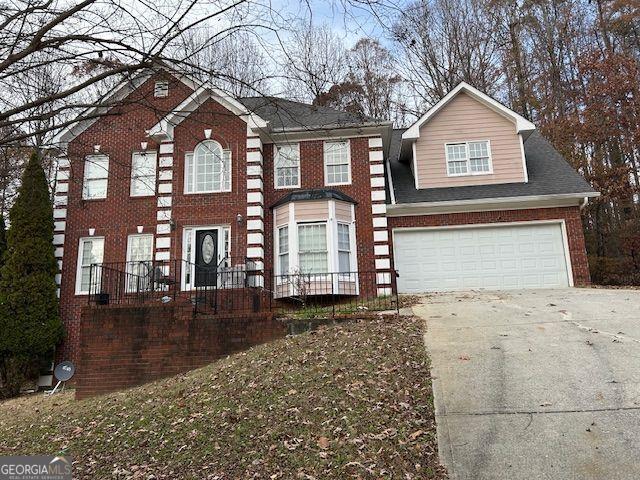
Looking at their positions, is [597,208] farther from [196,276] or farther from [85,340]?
[85,340]

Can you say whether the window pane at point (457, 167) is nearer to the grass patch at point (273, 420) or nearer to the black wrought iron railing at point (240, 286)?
the black wrought iron railing at point (240, 286)


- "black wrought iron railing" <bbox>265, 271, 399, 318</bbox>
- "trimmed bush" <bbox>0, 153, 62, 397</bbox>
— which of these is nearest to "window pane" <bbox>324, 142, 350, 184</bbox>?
"black wrought iron railing" <bbox>265, 271, 399, 318</bbox>

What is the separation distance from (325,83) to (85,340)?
26.9 feet

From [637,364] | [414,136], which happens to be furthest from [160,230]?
[637,364]

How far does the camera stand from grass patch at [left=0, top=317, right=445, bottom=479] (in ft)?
17.1

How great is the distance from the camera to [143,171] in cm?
1562

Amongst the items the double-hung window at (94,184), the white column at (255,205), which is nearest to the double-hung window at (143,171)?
the double-hung window at (94,184)

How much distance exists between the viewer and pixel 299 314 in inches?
447

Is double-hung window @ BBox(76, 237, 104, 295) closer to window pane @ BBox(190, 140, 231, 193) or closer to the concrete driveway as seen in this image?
window pane @ BBox(190, 140, 231, 193)

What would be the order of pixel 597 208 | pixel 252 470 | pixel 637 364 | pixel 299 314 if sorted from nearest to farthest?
pixel 252 470
pixel 637 364
pixel 299 314
pixel 597 208

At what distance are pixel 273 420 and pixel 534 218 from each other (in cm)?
1213

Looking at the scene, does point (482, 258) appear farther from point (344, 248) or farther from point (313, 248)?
point (313, 248)

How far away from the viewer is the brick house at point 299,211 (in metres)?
14.6

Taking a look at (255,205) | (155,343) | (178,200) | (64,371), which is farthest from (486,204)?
(64,371)
